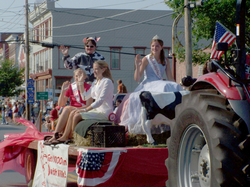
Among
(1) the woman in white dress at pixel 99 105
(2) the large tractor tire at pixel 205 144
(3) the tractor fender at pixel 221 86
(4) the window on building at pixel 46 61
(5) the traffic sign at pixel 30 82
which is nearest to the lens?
(2) the large tractor tire at pixel 205 144

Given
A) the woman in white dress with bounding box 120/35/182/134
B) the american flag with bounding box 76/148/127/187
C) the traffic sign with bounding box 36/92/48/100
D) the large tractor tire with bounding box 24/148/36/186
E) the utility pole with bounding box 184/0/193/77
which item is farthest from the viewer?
the traffic sign with bounding box 36/92/48/100

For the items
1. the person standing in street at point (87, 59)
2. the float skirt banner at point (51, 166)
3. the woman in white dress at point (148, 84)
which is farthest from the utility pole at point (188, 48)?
the float skirt banner at point (51, 166)

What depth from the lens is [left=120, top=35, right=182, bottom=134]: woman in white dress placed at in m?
6.12

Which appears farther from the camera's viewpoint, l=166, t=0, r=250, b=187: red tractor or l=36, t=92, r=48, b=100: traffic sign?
l=36, t=92, r=48, b=100: traffic sign

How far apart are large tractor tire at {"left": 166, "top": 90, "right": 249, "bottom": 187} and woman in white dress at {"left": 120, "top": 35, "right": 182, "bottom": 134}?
1.88 meters

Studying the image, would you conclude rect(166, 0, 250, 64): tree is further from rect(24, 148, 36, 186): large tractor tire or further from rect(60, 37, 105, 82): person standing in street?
rect(24, 148, 36, 186): large tractor tire

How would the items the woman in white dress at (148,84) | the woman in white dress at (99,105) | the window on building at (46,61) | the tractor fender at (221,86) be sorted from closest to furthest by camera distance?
1. the tractor fender at (221,86)
2. the woman in white dress at (148,84)
3. the woman in white dress at (99,105)
4. the window on building at (46,61)

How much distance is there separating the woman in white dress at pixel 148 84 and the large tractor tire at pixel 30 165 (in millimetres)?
2039

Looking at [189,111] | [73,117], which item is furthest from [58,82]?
[189,111]

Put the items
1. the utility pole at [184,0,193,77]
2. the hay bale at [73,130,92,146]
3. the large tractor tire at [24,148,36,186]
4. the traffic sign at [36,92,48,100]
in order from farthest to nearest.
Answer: the traffic sign at [36,92,48,100] < the utility pole at [184,0,193,77] < the large tractor tire at [24,148,36,186] < the hay bale at [73,130,92,146]

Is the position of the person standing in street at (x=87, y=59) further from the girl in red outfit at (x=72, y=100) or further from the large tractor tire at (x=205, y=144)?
the large tractor tire at (x=205, y=144)

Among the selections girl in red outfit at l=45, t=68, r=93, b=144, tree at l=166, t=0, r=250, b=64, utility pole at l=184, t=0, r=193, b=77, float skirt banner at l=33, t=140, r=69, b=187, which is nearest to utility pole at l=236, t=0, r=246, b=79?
float skirt banner at l=33, t=140, r=69, b=187

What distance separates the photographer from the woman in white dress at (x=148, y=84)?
20.1ft

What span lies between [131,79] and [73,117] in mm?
38005
